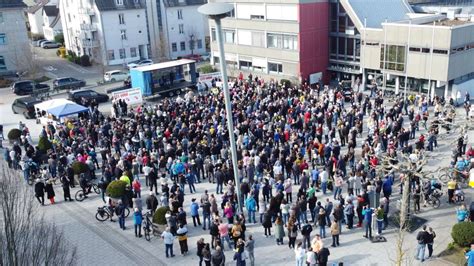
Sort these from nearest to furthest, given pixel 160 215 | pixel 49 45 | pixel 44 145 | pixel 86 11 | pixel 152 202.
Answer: pixel 160 215 → pixel 152 202 → pixel 44 145 → pixel 86 11 → pixel 49 45

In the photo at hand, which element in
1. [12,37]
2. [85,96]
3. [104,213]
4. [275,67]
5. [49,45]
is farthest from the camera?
[49,45]

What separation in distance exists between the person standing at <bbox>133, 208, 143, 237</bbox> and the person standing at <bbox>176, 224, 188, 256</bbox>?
6.66 ft

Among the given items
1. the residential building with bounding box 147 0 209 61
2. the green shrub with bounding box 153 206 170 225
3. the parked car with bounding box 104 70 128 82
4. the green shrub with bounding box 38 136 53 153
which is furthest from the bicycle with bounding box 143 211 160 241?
the residential building with bounding box 147 0 209 61

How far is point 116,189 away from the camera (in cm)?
2059

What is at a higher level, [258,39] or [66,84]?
[258,39]

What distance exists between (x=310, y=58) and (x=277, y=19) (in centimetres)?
454

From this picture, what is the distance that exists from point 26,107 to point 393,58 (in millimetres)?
28137

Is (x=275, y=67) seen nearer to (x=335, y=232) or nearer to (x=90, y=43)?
(x=90, y=43)

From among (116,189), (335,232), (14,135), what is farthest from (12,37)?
(335,232)

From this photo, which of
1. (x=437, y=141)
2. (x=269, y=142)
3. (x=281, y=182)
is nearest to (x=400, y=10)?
(x=437, y=141)

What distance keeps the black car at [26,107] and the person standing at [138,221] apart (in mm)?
21942

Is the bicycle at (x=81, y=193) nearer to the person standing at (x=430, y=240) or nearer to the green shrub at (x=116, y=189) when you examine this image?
the green shrub at (x=116, y=189)

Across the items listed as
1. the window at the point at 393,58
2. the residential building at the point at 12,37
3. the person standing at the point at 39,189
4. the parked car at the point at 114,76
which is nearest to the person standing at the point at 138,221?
the person standing at the point at 39,189

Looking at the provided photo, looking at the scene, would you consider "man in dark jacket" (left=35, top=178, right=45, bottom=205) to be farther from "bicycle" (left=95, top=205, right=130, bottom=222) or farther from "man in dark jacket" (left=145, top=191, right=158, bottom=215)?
"man in dark jacket" (left=145, top=191, right=158, bottom=215)
